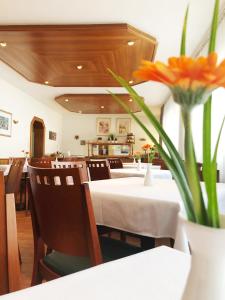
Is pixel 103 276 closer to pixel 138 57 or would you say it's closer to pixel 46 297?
pixel 46 297

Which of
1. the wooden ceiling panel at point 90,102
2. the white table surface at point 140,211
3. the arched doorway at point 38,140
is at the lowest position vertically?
the white table surface at point 140,211

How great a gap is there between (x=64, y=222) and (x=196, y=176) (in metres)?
0.94

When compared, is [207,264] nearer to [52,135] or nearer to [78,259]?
[78,259]

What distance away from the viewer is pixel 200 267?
390 millimetres

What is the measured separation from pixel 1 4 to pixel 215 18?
3677mm

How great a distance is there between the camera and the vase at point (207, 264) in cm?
37

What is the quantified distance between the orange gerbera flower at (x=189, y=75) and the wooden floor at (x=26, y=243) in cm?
220

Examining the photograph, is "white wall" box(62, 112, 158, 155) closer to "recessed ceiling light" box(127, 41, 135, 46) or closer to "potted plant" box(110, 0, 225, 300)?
"recessed ceiling light" box(127, 41, 135, 46)

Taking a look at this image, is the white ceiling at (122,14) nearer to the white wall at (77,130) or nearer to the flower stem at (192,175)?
the flower stem at (192,175)

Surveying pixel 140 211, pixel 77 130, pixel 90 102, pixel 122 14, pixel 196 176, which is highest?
pixel 122 14

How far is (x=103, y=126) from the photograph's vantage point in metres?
11.8

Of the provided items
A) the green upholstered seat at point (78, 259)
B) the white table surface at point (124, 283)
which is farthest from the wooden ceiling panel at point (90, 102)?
the white table surface at point (124, 283)

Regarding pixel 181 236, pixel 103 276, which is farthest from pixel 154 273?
pixel 181 236

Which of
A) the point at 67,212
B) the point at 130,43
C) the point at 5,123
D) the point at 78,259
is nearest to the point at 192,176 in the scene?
the point at 67,212
